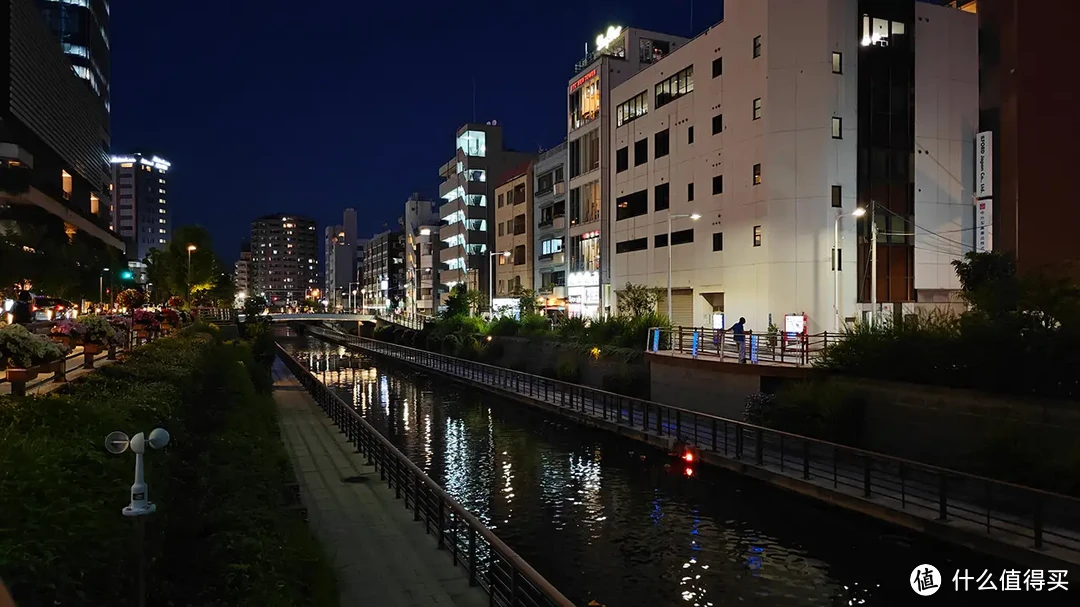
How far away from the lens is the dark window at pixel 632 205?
54.9m

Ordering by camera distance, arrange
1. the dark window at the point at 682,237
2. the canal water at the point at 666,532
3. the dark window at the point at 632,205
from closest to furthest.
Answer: the canal water at the point at 666,532
the dark window at the point at 682,237
the dark window at the point at 632,205

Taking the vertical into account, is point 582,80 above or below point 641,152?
above

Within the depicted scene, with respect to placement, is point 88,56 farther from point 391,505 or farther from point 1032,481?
point 1032,481

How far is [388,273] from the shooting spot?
152m

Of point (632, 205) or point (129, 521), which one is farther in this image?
point (632, 205)

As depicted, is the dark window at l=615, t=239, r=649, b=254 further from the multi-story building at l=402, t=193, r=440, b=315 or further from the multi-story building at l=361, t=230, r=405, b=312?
the multi-story building at l=361, t=230, r=405, b=312

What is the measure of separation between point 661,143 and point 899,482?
3826 cm

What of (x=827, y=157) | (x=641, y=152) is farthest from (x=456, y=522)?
(x=641, y=152)

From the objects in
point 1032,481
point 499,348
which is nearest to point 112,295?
point 499,348

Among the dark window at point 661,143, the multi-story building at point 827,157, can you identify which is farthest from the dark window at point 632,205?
the multi-story building at point 827,157

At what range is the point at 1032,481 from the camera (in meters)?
15.9

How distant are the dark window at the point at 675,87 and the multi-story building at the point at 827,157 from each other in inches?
41.2

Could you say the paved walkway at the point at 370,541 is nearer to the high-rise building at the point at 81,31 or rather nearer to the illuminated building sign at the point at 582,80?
the illuminated building sign at the point at 582,80

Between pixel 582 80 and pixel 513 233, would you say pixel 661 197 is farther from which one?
pixel 513 233
